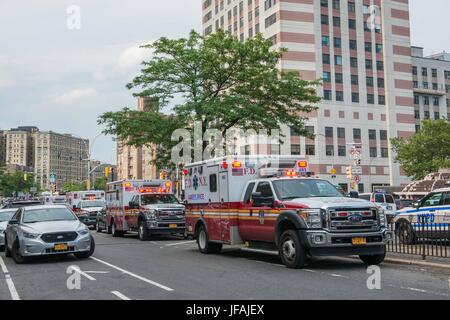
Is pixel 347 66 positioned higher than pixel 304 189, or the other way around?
pixel 347 66

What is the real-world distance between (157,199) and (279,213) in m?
12.2

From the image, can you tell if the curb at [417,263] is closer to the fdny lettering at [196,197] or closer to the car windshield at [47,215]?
the fdny lettering at [196,197]

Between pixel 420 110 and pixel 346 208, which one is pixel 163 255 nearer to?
pixel 346 208

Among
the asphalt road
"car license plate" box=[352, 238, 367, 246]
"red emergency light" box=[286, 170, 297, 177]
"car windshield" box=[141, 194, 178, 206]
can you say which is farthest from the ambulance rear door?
"car windshield" box=[141, 194, 178, 206]

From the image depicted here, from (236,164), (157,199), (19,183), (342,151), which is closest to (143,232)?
(157,199)

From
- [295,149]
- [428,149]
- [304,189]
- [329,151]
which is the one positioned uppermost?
[295,149]

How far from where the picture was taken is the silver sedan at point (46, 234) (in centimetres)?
1459

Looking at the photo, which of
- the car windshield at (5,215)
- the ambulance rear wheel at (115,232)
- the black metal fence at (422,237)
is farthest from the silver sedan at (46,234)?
the ambulance rear wheel at (115,232)

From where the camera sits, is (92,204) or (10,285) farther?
(92,204)

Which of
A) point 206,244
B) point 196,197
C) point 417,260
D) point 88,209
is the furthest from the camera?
point 88,209

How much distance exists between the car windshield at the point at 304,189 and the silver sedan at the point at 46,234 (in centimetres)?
565

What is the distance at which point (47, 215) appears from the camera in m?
16.0

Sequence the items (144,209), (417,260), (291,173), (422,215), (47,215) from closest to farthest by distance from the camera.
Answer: (417,260) < (291,173) < (422,215) < (47,215) < (144,209)

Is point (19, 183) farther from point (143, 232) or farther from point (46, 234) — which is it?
point (46, 234)
